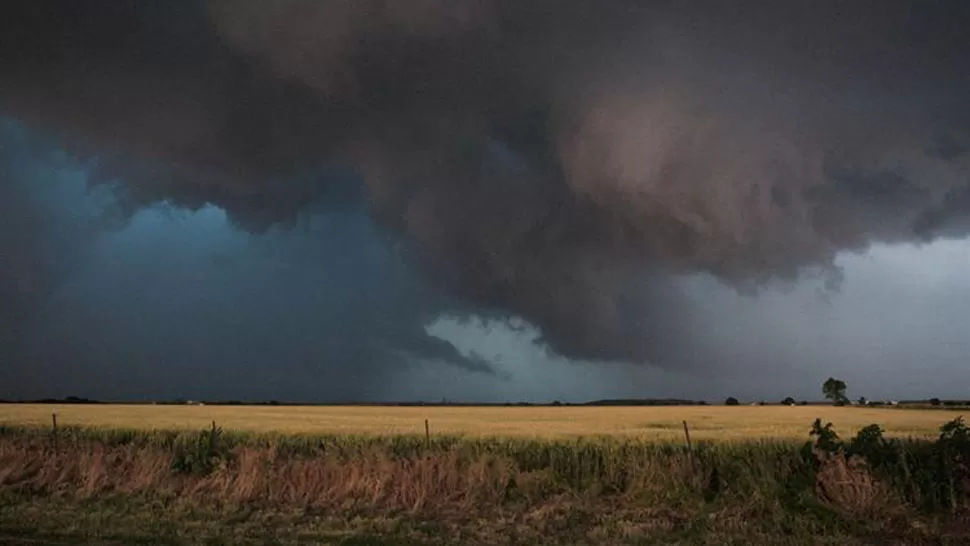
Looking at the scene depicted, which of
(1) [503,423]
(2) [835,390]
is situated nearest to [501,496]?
(1) [503,423]

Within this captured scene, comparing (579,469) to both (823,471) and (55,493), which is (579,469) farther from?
(55,493)

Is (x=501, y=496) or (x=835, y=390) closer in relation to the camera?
(x=501, y=496)

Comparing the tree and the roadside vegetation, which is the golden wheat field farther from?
the tree

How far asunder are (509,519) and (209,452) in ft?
31.5

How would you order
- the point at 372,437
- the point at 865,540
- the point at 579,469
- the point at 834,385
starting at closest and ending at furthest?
the point at 865,540 < the point at 579,469 < the point at 372,437 < the point at 834,385

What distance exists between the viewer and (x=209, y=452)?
861 inches

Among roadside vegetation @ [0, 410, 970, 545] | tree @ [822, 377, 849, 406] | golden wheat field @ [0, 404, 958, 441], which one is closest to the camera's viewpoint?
roadside vegetation @ [0, 410, 970, 545]

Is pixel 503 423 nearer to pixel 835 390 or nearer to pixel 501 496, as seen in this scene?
pixel 501 496

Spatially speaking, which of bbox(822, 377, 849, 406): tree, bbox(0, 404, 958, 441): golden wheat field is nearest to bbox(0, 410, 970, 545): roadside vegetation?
bbox(0, 404, 958, 441): golden wheat field

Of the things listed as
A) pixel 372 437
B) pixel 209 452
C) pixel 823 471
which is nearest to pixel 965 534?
pixel 823 471

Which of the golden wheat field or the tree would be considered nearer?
the golden wheat field

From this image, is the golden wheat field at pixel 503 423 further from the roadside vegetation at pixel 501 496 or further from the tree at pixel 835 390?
the tree at pixel 835 390

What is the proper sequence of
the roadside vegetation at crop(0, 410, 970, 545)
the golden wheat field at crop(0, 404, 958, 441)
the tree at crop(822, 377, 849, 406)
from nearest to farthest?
the roadside vegetation at crop(0, 410, 970, 545)
the golden wheat field at crop(0, 404, 958, 441)
the tree at crop(822, 377, 849, 406)

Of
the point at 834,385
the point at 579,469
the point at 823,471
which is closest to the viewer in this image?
the point at 823,471
